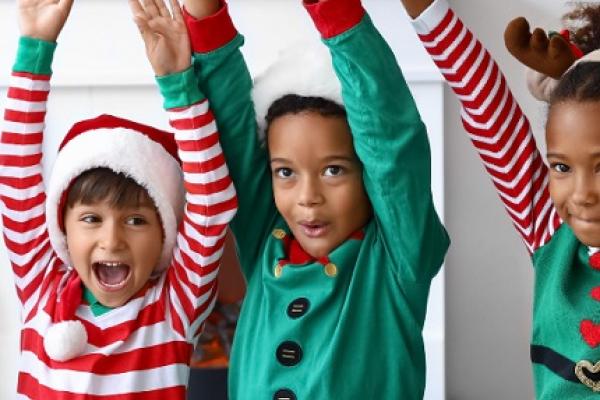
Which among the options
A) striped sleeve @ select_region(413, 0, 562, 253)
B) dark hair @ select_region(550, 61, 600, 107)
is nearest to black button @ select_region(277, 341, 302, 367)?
striped sleeve @ select_region(413, 0, 562, 253)

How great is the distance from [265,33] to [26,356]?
0.97 m

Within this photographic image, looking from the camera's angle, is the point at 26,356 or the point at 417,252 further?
the point at 26,356

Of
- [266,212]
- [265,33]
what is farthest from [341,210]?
[265,33]

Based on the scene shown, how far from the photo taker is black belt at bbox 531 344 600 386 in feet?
3.67

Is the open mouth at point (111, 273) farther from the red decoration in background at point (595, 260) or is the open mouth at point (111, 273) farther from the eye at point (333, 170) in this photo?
the red decoration in background at point (595, 260)

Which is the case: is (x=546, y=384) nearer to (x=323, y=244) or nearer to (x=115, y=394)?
(x=323, y=244)

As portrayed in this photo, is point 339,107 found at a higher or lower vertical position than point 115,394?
higher

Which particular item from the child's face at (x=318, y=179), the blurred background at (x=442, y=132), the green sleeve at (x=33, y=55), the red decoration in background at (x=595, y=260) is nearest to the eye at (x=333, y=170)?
the child's face at (x=318, y=179)

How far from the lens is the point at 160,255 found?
1.36 m

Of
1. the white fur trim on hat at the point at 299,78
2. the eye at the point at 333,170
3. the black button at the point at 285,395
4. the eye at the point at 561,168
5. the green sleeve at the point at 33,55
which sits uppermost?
the green sleeve at the point at 33,55

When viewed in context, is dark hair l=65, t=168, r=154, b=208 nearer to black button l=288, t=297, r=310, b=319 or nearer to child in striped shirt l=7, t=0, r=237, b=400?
child in striped shirt l=7, t=0, r=237, b=400

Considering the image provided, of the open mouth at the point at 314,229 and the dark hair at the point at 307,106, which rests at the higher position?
the dark hair at the point at 307,106

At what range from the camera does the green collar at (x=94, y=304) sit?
52.8 inches

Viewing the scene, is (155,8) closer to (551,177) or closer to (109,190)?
(109,190)
